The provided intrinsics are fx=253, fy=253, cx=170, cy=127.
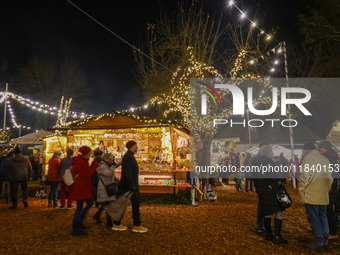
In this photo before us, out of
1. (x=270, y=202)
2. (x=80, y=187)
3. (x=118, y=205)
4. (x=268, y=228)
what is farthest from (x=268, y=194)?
(x=80, y=187)

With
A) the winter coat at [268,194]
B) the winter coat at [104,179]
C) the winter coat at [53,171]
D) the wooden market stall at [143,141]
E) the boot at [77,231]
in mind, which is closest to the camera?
the winter coat at [268,194]

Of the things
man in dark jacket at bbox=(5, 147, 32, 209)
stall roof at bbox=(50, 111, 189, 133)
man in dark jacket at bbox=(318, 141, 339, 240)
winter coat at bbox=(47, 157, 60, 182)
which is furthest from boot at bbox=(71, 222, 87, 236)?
stall roof at bbox=(50, 111, 189, 133)

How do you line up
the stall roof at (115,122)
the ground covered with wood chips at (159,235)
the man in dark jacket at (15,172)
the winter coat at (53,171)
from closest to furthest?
1. the ground covered with wood chips at (159,235)
2. the man in dark jacket at (15,172)
3. the winter coat at (53,171)
4. the stall roof at (115,122)

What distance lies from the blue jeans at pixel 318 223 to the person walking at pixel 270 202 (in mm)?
452

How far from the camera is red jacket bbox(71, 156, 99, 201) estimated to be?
15.3ft

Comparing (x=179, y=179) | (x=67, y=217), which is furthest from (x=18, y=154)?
(x=179, y=179)

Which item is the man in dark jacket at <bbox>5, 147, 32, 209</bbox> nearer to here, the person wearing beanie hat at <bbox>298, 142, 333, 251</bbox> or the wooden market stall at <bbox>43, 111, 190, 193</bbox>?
the wooden market stall at <bbox>43, 111, 190, 193</bbox>

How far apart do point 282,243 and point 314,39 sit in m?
16.4

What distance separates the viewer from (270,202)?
170 inches

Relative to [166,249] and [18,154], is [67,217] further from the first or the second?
[166,249]

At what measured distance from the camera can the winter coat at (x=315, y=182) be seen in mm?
4086

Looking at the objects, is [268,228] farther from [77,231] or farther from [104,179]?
[77,231]

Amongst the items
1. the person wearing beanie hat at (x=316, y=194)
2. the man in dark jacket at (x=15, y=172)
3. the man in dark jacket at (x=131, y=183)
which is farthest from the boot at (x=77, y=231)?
the person wearing beanie hat at (x=316, y=194)

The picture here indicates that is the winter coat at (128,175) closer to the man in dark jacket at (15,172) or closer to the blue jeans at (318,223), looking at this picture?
the blue jeans at (318,223)
